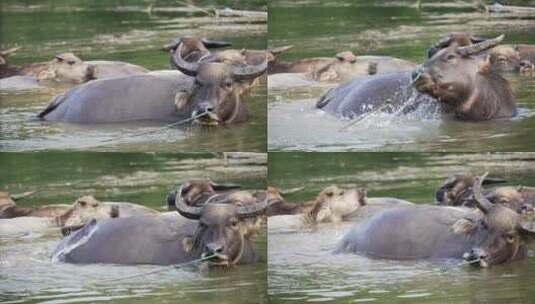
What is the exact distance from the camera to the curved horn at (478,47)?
6.49 meters

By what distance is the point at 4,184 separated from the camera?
6605mm

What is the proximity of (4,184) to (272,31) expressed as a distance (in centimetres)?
142

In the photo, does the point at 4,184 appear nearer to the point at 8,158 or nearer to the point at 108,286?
the point at 8,158

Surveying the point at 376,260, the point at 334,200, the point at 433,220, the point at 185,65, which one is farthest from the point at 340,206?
the point at 185,65

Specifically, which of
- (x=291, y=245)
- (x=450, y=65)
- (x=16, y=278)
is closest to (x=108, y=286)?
(x=16, y=278)

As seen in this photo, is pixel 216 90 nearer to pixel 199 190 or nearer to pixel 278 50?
pixel 278 50

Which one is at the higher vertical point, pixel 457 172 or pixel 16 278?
pixel 457 172

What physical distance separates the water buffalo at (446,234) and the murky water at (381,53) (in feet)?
0.91

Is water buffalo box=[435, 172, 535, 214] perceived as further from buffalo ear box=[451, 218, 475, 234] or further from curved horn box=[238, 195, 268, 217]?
curved horn box=[238, 195, 268, 217]

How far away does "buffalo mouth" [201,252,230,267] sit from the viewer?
6387 millimetres

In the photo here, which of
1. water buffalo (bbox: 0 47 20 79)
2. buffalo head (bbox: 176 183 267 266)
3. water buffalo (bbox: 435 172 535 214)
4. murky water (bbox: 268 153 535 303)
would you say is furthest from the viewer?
water buffalo (bbox: 0 47 20 79)

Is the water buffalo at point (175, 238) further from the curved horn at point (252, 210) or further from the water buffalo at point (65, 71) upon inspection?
the water buffalo at point (65, 71)

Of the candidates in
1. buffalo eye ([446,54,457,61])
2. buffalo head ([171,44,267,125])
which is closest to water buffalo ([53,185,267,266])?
buffalo head ([171,44,267,125])

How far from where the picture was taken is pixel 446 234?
6469 mm
